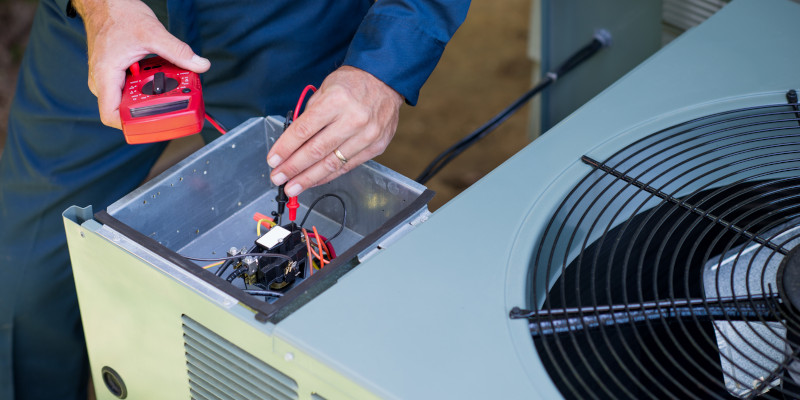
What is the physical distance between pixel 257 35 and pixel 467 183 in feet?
3.74

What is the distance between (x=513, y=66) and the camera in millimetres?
2768

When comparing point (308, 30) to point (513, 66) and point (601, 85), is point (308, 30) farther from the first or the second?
point (513, 66)

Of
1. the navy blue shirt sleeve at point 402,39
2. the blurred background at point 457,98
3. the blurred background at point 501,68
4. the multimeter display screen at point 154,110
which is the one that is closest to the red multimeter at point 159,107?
the multimeter display screen at point 154,110

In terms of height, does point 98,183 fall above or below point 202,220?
above

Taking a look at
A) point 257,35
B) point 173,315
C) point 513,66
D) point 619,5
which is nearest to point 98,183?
point 257,35

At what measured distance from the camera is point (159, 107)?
0.99 metres

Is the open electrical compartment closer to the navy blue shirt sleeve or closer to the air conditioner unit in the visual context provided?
the air conditioner unit

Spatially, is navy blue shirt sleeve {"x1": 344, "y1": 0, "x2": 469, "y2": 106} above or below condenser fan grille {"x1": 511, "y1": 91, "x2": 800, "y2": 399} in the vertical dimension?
above

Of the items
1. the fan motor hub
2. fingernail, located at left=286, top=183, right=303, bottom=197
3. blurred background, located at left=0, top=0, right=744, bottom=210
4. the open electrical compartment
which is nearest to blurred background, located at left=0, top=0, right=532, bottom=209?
blurred background, located at left=0, top=0, right=744, bottom=210

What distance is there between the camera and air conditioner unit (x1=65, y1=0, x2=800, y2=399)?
0.76 meters

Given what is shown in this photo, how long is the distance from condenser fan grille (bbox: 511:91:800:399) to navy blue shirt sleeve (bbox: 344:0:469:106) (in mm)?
276

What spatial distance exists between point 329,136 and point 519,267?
29 centimetres

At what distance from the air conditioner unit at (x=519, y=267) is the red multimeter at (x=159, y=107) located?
47mm

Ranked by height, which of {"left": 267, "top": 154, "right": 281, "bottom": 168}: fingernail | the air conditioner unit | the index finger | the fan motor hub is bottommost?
the fan motor hub
